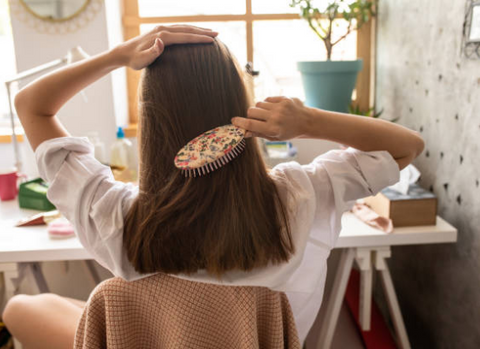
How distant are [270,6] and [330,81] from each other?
0.45 metres

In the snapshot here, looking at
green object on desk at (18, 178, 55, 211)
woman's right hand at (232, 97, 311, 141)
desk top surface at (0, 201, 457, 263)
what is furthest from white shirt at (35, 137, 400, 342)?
green object on desk at (18, 178, 55, 211)

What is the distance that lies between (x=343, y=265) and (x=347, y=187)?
61 centimetres

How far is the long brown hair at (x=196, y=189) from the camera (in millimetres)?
700

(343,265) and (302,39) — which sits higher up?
(302,39)

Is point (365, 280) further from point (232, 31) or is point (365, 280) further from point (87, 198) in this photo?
point (232, 31)

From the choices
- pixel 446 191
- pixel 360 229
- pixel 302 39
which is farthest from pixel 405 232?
pixel 302 39

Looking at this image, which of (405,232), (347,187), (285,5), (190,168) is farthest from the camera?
(285,5)

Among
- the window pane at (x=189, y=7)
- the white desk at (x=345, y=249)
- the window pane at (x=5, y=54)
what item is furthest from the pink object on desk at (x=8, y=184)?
the window pane at (x=189, y=7)

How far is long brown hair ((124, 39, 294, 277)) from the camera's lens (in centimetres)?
70

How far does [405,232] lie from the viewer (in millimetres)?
1215

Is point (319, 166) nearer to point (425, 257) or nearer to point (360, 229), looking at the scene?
point (360, 229)

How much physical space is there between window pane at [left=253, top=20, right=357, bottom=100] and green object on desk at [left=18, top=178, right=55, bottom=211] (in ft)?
3.08

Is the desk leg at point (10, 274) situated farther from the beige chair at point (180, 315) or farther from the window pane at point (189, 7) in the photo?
the window pane at point (189, 7)

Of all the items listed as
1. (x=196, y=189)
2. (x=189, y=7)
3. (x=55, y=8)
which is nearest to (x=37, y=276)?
(x=196, y=189)
